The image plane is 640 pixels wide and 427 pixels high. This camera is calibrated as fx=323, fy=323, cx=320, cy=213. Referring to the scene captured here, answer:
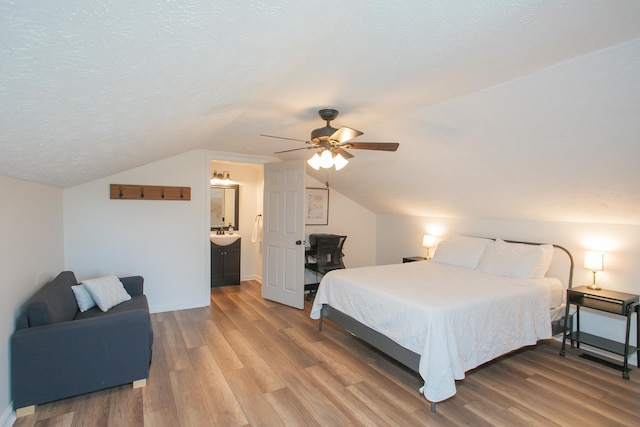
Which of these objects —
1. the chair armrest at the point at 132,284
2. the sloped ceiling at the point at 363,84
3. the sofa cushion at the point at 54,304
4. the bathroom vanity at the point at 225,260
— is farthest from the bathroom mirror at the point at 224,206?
the sofa cushion at the point at 54,304

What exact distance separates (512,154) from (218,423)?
3303 mm

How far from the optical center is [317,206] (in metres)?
5.89

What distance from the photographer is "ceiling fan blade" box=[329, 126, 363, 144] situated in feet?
8.39

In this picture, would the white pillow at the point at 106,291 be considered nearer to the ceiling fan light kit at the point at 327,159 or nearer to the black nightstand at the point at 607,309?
the ceiling fan light kit at the point at 327,159

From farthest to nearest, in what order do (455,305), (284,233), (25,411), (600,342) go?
(284,233) < (600,342) < (455,305) < (25,411)

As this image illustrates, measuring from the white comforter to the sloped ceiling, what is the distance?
1.20m

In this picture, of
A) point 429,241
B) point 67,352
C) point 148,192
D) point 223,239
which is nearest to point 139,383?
point 67,352

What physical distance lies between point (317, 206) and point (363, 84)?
144 inches

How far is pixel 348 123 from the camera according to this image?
337cm

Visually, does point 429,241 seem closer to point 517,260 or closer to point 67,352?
point 517,260

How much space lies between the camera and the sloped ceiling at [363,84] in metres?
0.99

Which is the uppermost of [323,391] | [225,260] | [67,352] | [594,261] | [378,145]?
[378,145]

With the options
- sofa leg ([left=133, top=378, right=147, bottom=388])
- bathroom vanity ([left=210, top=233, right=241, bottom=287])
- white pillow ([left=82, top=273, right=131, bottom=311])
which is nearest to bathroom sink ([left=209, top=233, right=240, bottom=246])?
bathroom vanity ([left=210, top=233, right=241, bottom=287])

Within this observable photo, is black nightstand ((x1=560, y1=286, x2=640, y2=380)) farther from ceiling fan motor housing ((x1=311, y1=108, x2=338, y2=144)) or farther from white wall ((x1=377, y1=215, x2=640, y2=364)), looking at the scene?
ceiling fan motor housing ((x1=311, y1=108, x2=338, y2=144))
